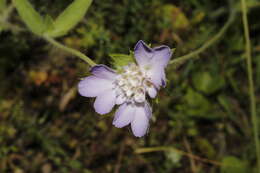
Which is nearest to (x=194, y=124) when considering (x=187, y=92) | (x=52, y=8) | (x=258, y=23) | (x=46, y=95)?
(x=187, y=92)

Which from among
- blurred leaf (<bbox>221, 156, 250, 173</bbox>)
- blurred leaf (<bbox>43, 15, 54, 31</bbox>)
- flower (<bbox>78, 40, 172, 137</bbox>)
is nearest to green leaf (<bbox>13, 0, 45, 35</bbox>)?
blurred leaf (<bbox>43, 15, 54, 31</bbox>)

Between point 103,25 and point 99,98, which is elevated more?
point 103,25

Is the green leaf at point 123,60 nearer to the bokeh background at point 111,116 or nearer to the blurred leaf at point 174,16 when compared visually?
the bokeh background at point 111,116

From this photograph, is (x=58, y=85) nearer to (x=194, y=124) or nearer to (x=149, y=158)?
(x=149, y=158)

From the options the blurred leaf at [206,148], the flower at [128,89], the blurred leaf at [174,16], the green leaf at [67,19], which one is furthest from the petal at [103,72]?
the blurred leaf at [206,148]

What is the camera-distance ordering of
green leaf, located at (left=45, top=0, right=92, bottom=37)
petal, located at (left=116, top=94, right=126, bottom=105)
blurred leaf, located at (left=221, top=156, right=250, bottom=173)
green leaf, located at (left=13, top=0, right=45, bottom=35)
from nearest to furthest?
petal, located at (left=116, top=94, right=126, bottom=105) → green leaf, located at (left=13, top=0, right=45, bottom=35) → green leaf, located at (left=45, top=0, right=92, bottom=37) → blurred leaf, located at (left=221, top=156, right=250, bottom=173)

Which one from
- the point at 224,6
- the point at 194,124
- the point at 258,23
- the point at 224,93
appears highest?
the point at 224,6

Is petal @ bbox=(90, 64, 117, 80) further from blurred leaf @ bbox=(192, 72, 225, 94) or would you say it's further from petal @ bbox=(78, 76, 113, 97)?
blurred leaf @ bbox=(192, 72, 225, 94)
